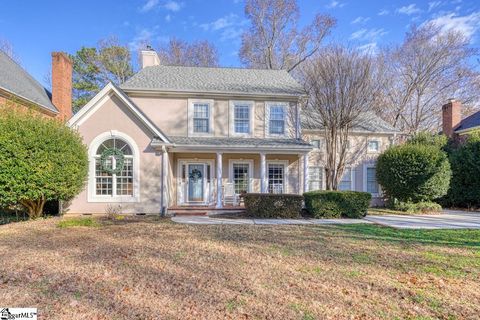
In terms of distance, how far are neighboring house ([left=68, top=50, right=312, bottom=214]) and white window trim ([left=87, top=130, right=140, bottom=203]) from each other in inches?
1.5

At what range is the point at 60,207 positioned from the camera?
443 inches

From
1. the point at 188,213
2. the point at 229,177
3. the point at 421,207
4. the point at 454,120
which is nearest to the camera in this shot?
the point at 188,213

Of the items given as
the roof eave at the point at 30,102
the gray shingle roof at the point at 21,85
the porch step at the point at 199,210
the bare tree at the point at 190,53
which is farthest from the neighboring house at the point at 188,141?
the bare tree at the point at 190,53

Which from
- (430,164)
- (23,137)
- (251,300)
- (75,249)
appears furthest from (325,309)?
(430,164)

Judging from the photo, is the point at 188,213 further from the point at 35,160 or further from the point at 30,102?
the point at 30,102

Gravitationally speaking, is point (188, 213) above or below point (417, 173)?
below

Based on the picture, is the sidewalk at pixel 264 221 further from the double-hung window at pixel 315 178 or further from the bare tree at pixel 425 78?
the bare tree at pixel 425 78

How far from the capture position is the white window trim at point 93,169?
1146 cm

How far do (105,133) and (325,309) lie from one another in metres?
11.0

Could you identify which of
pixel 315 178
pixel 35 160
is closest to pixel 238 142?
pixel 315 178

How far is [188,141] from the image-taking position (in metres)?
13.0

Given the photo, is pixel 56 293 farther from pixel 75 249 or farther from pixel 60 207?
pixel 60 207

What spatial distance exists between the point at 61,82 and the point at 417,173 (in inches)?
780

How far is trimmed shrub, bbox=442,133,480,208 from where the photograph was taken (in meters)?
14.4
